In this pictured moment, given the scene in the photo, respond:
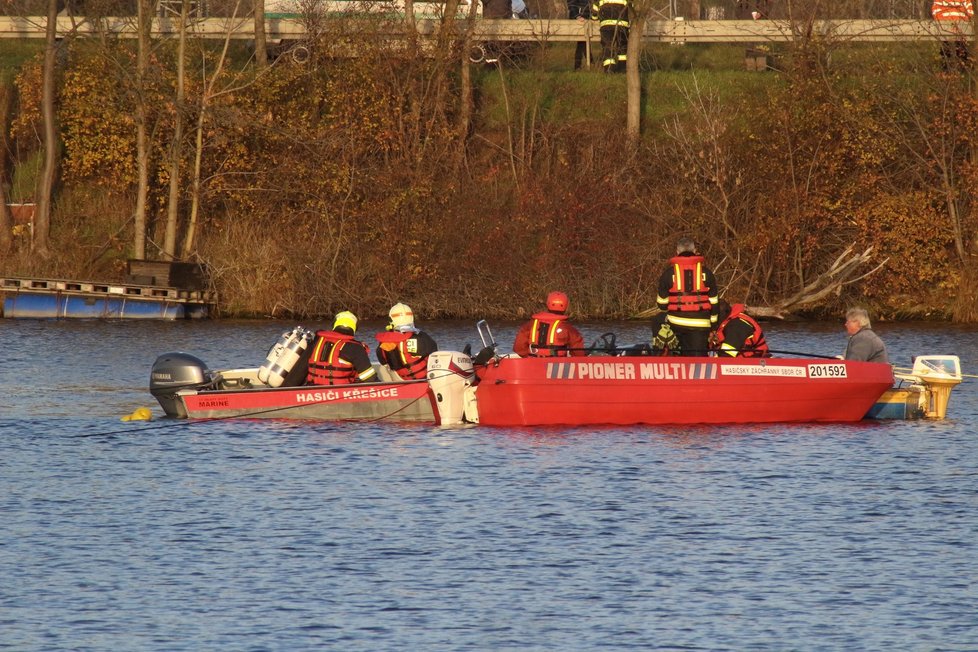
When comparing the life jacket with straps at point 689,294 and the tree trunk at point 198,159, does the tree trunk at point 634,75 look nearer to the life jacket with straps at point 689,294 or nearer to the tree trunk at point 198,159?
the tree trunk at point 198,159

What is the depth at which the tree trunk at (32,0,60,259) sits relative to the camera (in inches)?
1527

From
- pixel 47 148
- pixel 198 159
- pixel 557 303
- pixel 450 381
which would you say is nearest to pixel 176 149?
pixel 198 159

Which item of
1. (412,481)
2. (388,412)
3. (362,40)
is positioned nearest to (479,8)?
(362,40)

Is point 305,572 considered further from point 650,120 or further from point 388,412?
point 650,120

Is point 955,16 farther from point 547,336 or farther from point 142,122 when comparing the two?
point 547,336

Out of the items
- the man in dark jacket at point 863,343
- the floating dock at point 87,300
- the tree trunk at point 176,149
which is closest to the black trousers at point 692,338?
the man in dark jacket at point 863,343

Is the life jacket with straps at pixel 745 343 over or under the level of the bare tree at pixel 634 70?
under

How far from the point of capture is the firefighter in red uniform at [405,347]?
64.6 ft

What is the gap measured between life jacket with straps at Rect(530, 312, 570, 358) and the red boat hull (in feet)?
1.45

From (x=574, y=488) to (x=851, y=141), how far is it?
23339 mm

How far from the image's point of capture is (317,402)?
1955 cm

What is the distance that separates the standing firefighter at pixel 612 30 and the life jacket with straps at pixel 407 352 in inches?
857

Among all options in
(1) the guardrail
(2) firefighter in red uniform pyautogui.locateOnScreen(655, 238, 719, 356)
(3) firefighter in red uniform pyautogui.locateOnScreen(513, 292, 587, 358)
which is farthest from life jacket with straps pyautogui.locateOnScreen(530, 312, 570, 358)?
(1) the guardrail

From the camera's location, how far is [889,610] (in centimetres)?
1200
